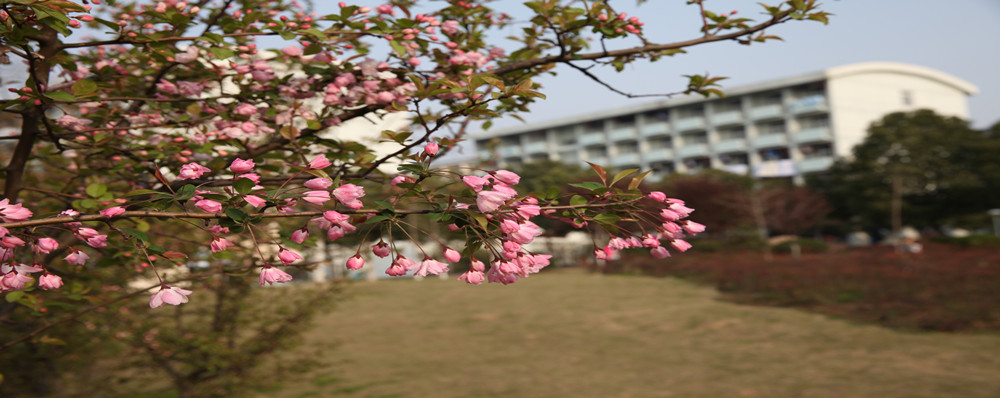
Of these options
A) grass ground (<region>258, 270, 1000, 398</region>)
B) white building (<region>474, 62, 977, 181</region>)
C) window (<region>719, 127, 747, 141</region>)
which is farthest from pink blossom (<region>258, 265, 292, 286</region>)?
window (<region>719, 127, 747, 141</region>)

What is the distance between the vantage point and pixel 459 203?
1652 millimetres

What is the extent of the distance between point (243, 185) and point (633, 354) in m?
7.84

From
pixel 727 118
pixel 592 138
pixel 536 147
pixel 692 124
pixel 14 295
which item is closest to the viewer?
pixel 14 295

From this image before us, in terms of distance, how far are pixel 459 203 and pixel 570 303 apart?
475 inches

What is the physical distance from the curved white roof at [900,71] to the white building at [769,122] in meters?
0.07

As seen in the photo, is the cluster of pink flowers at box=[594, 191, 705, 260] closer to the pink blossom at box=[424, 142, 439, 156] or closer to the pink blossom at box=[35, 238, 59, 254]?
the pink blossom at box=[424, 142, 439, 156]

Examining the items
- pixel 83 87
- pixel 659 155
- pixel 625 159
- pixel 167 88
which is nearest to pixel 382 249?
pixel 83 87

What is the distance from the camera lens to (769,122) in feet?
170

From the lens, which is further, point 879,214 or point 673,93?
point 879,214

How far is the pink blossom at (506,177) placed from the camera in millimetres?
1573

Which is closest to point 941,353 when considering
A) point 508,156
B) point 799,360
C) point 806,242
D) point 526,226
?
point 799,360

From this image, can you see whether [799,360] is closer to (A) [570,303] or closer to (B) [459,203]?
(A) [570,303]

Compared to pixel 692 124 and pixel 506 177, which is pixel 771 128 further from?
pixel 506 177

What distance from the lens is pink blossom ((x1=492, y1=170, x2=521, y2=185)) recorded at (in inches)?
61.9
